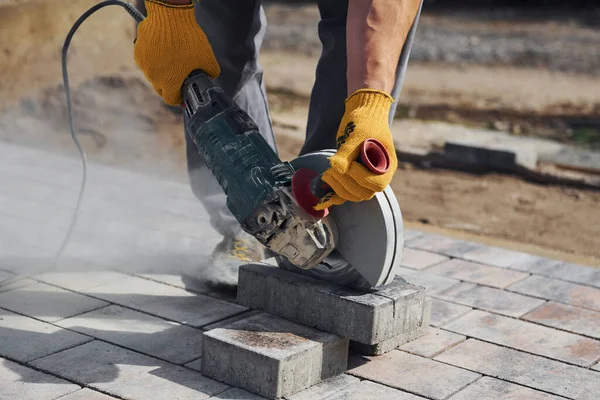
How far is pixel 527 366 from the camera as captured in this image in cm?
288

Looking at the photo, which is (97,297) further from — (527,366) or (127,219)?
(527,366)

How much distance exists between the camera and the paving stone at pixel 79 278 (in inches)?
133

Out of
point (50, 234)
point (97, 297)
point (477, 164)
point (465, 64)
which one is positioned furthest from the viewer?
point (465, 64)

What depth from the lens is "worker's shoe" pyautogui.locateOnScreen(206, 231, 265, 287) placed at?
3.38 meters

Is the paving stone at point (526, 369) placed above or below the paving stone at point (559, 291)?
below

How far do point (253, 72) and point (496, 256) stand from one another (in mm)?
1370

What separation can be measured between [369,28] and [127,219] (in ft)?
6.49

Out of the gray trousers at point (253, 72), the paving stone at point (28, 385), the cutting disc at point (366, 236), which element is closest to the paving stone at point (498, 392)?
the cutting disc at point (366, 236)

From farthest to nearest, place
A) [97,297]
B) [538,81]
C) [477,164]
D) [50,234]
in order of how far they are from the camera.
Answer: [538,81]
[477,164]
[50,234]
[97,297]

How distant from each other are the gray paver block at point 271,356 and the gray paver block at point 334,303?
2.5 inches

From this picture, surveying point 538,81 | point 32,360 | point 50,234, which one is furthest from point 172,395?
point 538,81

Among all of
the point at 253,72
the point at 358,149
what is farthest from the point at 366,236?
the point at 253,72

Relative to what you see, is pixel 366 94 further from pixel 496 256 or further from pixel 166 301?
pixel 496 256

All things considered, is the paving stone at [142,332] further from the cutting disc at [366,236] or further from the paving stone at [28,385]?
the cutting disc at [366,236]
